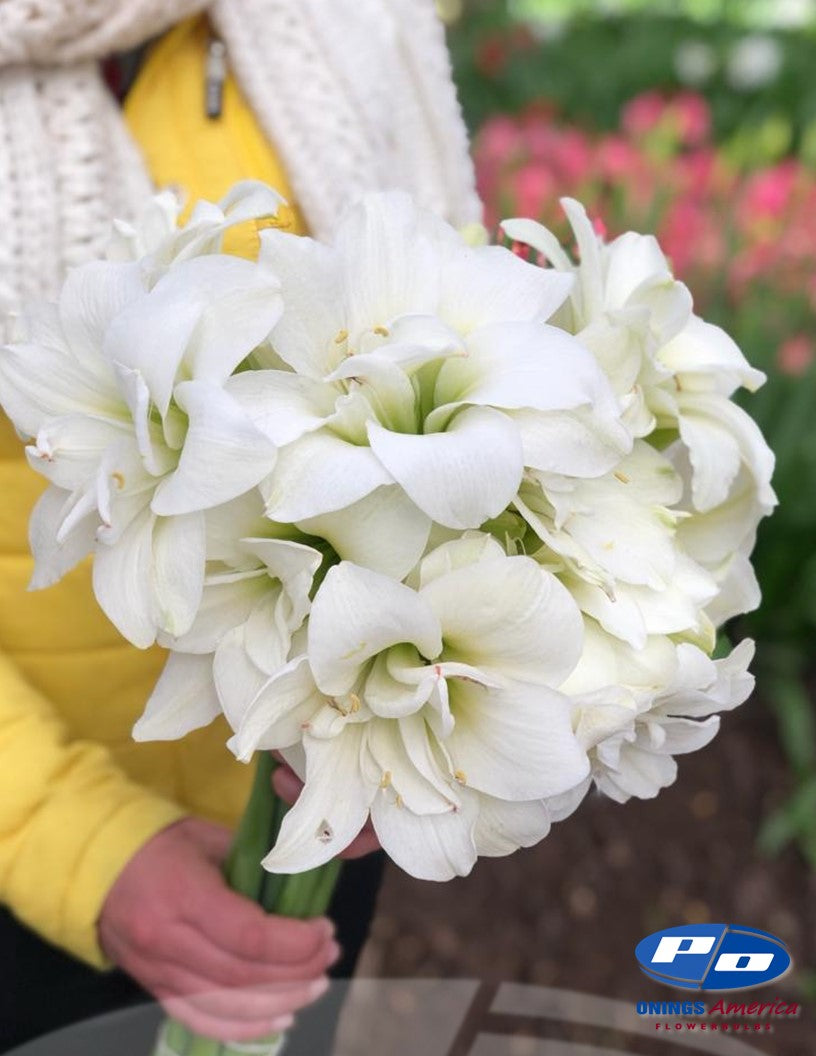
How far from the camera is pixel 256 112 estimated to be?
30.5 inches

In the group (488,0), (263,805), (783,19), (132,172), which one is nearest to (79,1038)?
(263,805)

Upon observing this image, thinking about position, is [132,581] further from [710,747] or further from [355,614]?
[710,747]

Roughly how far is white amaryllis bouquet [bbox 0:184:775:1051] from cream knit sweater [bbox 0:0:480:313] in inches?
9.6

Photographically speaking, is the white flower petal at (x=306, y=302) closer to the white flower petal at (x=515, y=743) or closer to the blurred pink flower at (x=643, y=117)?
the white flower petal at (x=515, y=743)

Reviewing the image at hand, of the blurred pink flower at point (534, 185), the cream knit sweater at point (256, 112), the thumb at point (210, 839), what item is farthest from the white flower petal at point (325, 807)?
the blurred pink flower at point (534, 185)

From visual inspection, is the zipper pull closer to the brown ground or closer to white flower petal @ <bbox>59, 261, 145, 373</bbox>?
white flower petal @ <bbox>59, 261, 145, 373</bbox>

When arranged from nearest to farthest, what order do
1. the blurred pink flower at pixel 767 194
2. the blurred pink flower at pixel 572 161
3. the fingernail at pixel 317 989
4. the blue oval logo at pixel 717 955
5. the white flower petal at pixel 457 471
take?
the white flower petal at pixel 457 471, the blue oval logo at pixel 717 955, the fingernail at pixel 317 989, the blurred pink flower at pixel 767 194, the blurred pink flower at pixel 572 161

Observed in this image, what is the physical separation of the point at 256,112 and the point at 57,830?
1.44 ft

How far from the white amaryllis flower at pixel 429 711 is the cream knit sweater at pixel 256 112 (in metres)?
0.36

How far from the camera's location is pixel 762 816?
167 centimetres

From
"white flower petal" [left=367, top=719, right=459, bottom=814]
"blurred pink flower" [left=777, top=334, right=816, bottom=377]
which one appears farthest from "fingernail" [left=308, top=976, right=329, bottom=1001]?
"blurred pink flower" [left=777, top=334, right=816, bottom=377]

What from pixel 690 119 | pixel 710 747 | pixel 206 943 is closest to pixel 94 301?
pixel 206 943

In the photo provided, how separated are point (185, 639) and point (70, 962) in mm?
410

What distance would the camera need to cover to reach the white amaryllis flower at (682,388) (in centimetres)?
47
